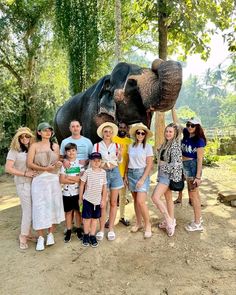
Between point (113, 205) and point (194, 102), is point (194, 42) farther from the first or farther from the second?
point (194, 102)

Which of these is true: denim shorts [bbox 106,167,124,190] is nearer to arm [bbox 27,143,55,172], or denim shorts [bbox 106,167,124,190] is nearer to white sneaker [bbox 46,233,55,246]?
arm [bbox 27,143,55,172]

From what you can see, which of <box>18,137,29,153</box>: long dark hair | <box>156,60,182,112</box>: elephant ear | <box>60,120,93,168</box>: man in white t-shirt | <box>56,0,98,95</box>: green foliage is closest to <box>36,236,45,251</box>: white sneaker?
<box>60,120,93,168</box>: man in white t-shirt

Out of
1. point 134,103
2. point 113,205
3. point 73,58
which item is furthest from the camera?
point 73,58

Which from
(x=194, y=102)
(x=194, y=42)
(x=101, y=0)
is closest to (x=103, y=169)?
(x=194, y=42)

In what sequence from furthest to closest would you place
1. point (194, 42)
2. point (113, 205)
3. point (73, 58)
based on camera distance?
point (73, 58) → point (194, 42) → point (113, 205)

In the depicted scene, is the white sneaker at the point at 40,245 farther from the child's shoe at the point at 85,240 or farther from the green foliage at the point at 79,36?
the green foliage at the point at 79,36

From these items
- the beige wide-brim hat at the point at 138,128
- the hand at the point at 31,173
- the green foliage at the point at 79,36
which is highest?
the green foliage at the point at 79,36

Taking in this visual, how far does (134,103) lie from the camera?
5387mm

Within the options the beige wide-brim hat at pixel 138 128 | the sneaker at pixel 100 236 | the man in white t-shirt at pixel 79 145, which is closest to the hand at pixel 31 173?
the man in white t-shirt at pixel 79 145

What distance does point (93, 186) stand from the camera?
13.8ft

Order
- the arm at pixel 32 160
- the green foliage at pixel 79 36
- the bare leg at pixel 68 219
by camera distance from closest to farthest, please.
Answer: the arm at pixel 32 160 → the bare leg at pixel 68 219 → the green foliage at pixel 79 36

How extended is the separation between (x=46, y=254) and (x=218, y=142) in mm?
12929

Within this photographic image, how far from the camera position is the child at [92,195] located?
421 centimetres

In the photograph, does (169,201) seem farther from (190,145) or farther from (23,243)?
(23,243)
